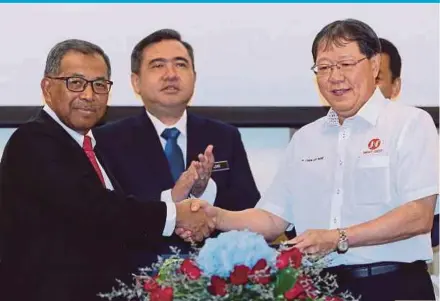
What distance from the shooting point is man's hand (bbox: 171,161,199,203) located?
3672 mm

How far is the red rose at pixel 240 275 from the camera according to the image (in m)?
2.15

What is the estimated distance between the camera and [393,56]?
4234 millimetres

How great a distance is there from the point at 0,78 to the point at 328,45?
1673 mm

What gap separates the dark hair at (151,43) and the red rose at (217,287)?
1.95 metres

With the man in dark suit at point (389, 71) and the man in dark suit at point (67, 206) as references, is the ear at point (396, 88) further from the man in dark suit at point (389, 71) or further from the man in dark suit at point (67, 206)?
the man in dark suit at point (67, 206)

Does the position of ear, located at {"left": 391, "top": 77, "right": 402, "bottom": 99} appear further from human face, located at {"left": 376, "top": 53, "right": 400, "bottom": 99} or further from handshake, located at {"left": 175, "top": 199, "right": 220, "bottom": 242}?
handshake, located at {"left": 175, "top": 199, "right": 220, "bottom": 242}

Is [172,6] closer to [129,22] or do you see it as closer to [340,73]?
[129,22]

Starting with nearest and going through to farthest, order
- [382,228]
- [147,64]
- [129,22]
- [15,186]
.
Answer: [382,228] → [15,186] → [147,64] → [129,22]

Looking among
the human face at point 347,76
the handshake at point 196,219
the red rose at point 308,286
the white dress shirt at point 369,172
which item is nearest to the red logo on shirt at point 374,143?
the white dress shirt at point 369,172

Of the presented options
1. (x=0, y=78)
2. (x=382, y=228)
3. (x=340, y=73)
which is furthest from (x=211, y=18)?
(x=382, y=228)

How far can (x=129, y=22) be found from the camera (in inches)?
167

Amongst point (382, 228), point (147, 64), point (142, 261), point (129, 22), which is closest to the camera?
point (382, 228)

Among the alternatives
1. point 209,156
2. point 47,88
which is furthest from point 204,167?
point 47,88

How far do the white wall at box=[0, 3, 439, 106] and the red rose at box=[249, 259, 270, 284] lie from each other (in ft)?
7.18
